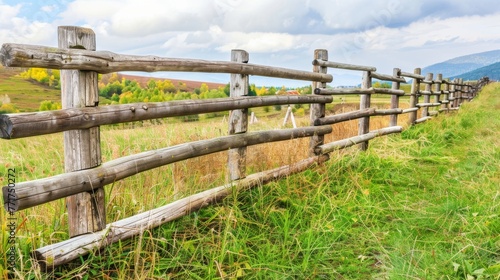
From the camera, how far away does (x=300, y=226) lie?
3664mm

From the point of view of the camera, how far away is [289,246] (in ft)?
10.8

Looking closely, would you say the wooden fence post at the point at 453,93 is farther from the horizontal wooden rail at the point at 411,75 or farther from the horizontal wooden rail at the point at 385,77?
A: the horizontal wooden rail at the point at 385,77

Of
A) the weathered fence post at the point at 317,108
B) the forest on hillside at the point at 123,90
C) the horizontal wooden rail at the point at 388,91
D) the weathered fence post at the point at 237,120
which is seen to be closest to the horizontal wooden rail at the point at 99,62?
the weathered fence post at the point at 237,120

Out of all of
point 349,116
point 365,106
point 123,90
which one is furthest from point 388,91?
point 123,90

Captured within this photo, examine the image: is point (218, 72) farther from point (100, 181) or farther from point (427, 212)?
point (427, 212)

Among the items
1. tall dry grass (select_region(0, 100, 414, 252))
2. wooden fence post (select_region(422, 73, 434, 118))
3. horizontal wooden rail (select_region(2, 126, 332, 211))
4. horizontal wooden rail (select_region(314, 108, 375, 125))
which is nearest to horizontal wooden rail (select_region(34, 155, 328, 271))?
tall dry grass (select_region(0, 100, 414, 252))

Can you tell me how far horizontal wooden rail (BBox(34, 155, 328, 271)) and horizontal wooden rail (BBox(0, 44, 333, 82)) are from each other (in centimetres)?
113

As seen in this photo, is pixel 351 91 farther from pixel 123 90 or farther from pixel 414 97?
pixel 123 90

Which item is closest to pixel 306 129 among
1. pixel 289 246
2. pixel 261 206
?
pixel 261 206

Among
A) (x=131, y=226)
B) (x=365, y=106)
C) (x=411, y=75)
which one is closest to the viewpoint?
(x=131, y=226)

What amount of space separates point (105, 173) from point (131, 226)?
0.47 m

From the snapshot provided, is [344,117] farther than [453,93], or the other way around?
[453,93]

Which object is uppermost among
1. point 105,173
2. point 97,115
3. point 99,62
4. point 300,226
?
point 99,62

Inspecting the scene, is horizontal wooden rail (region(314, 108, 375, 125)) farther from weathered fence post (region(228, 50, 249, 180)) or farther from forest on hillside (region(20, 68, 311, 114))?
A: weathered fence post (region(228, 50, 249, 180))
